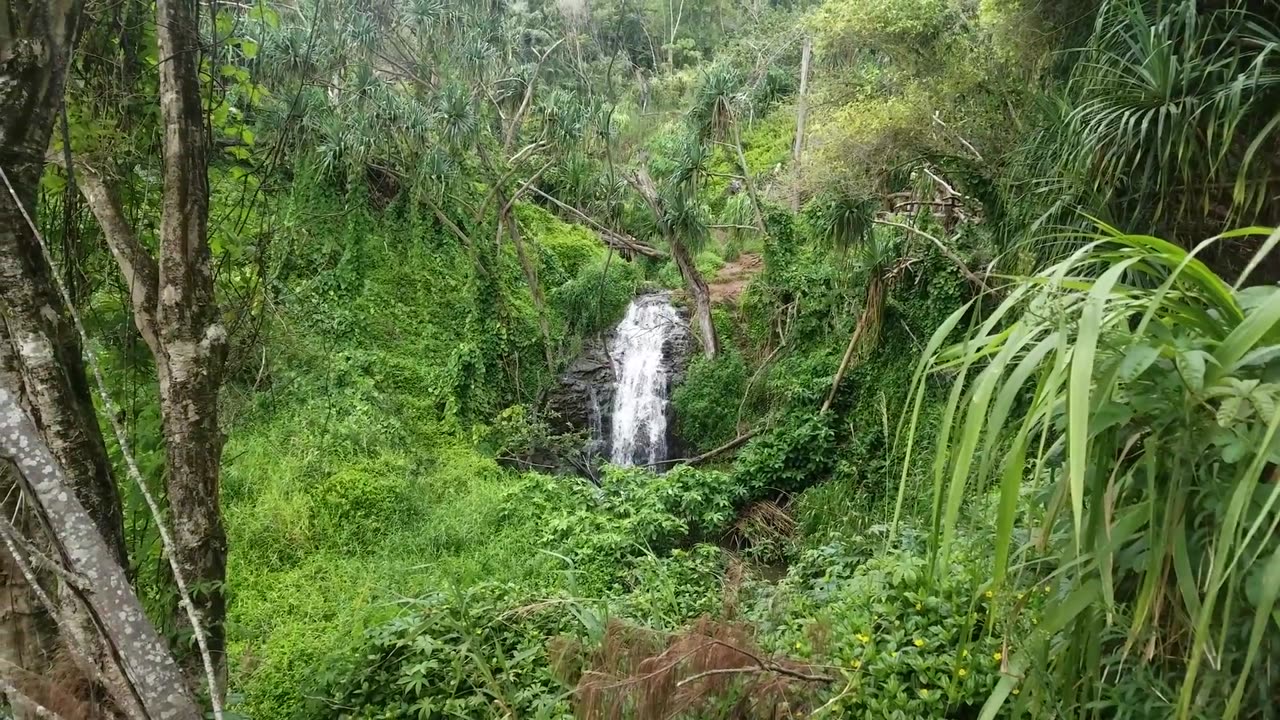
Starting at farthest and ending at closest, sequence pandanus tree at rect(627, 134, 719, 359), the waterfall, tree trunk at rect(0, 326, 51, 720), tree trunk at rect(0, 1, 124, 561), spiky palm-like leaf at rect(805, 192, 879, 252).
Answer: the waterfall < pandanus tree at rect(627, 134, 719, 359) < spiky palm-like leaf at rect(805, 192, 879, 252) < tree trunk at rect(0, 326, 51, 720) < tree trunk at rect(0, 1, 124, 561)

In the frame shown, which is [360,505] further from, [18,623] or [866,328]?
[866,328]

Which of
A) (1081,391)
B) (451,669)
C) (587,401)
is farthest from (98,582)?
(587,401)

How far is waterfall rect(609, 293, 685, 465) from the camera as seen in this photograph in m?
9.35

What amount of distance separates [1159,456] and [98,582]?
1.77 m

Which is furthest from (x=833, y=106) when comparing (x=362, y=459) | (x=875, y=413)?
(x=362, y=459)

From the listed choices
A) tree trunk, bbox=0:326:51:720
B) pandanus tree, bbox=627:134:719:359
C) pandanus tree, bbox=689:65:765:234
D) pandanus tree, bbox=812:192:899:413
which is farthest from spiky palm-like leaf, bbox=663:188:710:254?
tree trunk, bbox=0:326:51:720

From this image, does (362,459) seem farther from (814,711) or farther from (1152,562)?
(1152,562)

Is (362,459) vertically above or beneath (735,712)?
beneath

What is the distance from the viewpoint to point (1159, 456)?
1.11 m

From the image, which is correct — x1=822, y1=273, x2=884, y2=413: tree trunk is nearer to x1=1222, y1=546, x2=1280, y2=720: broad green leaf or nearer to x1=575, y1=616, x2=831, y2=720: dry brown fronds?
x1=575, y1=616, x2=831, y2=720: dry brown fronds

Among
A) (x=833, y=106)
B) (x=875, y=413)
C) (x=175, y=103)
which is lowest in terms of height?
(x=875, y=413)

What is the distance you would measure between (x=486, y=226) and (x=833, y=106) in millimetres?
5318

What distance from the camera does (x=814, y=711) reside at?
7.55 feet

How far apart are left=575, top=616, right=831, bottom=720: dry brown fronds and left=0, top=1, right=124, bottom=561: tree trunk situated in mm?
1626
